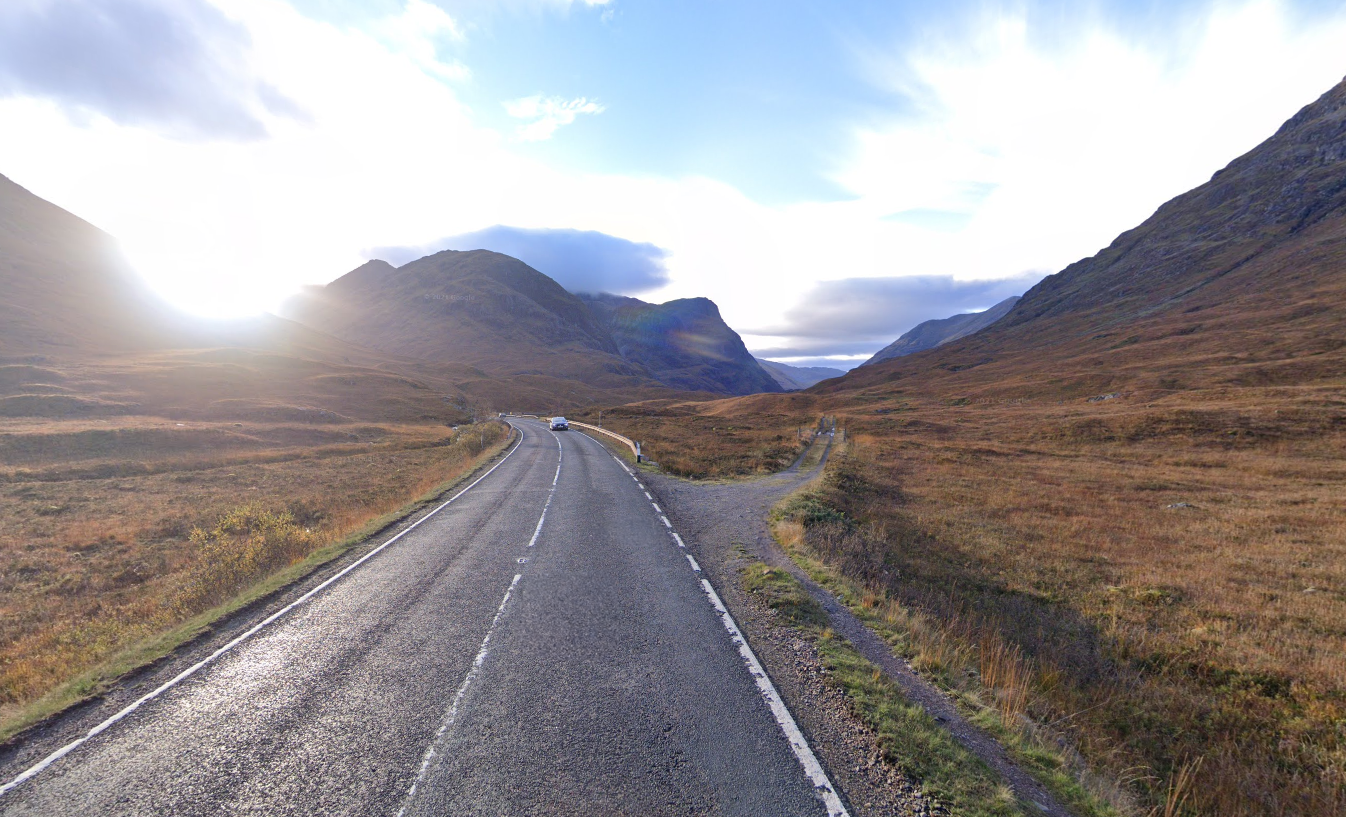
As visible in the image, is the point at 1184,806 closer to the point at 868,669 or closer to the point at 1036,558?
the point at 868,669

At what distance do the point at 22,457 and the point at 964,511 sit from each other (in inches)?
1960

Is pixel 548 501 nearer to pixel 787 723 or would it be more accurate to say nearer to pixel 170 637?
pixel 170 637

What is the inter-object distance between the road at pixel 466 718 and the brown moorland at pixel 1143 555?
3.59 metres

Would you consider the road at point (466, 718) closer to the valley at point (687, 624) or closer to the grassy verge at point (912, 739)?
the valley at point (687, 624)

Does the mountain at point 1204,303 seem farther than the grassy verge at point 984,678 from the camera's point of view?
Yes

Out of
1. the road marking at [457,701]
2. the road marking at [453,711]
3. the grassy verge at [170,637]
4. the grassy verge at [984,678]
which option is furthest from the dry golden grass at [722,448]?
the road marking at [453,711]

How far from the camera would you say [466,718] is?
5672 millimetres

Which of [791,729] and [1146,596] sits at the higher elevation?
[791,729]

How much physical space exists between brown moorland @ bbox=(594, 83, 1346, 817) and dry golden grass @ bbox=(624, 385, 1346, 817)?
0.18 feet

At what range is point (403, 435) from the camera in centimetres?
5241

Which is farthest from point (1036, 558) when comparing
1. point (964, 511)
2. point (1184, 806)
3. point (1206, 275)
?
point (1206, 275)

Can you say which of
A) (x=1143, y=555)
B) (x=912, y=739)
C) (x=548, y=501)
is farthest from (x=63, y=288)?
(x=1143, y=555)

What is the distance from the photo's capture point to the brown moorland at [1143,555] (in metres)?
6.84

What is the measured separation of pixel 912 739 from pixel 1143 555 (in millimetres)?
14828
